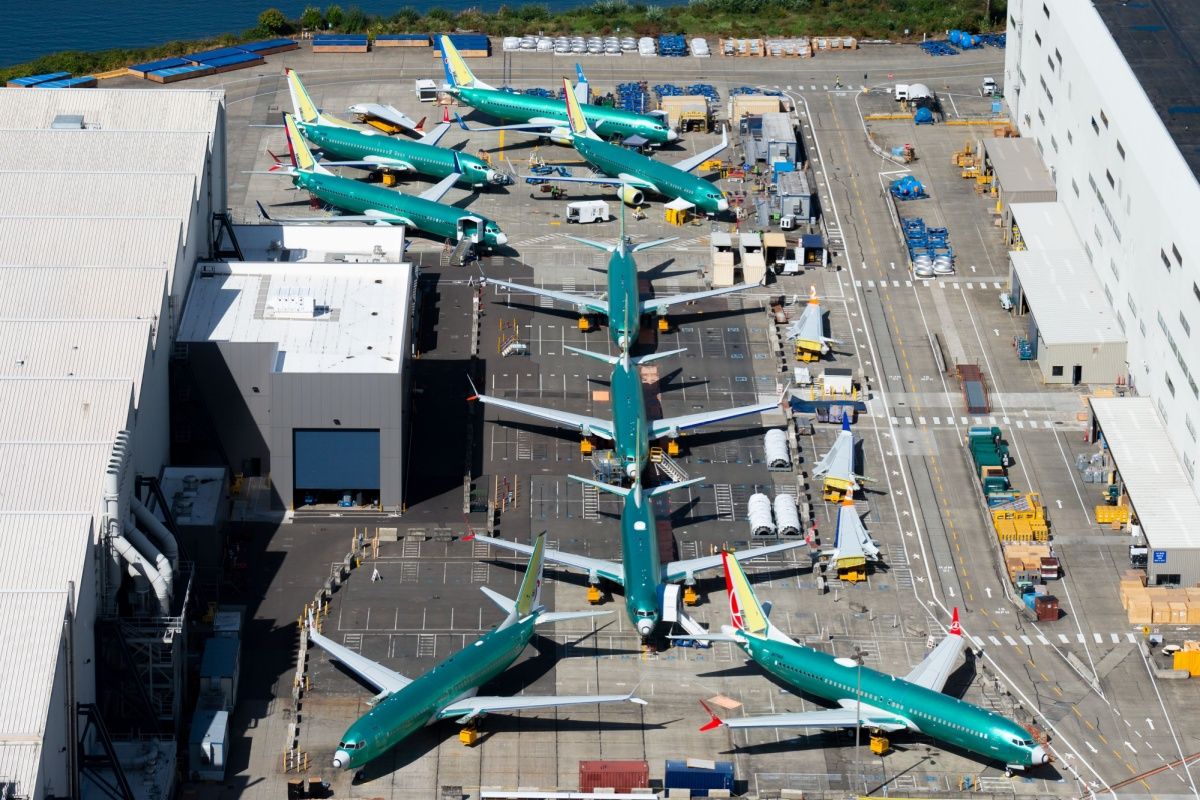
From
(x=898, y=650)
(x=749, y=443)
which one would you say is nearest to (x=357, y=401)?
(x=749, y=443)

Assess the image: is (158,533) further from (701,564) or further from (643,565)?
(701,564)

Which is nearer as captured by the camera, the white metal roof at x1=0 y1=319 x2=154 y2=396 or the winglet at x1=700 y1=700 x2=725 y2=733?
the winglet at x1=700 y1=700 x2=725 y2=733

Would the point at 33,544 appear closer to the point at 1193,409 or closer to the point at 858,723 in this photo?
the point at 858,723

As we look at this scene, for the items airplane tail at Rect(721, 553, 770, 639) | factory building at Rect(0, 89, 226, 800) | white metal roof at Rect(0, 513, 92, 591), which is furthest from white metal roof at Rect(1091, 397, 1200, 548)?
white metal roof at Rect(0, 513, 92, 591)

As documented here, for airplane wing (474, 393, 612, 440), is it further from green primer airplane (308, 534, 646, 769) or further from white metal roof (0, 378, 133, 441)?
white metal roof (0, 378, 133, 441)

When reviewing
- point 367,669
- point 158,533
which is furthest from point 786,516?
point 158,533

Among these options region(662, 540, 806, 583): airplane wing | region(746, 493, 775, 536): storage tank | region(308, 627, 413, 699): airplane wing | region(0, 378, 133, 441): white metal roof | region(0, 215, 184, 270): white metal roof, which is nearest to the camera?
region(308, 627, 413, 699): airplane wing

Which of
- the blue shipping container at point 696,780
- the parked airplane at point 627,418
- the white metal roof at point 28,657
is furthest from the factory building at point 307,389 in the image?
the blue shipping container at point 696,780

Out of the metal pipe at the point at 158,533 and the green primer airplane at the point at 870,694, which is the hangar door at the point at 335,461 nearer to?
the metal pipe at the point at 158,533
